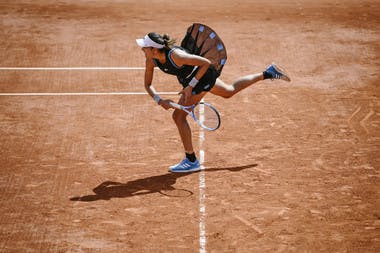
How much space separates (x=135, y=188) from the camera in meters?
8.94

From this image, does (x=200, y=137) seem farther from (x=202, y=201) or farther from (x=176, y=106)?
(x=202, y=201)

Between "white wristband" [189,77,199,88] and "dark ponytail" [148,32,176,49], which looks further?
"white wristband" [189,77,199,88]

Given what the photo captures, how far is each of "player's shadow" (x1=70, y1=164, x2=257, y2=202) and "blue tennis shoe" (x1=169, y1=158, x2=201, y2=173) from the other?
0.08m

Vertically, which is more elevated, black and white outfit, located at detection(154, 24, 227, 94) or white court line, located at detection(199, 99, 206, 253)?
black and white outfit, located at detection(154, 24, 227, 94)

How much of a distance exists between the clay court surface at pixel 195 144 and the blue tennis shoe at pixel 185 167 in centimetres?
14

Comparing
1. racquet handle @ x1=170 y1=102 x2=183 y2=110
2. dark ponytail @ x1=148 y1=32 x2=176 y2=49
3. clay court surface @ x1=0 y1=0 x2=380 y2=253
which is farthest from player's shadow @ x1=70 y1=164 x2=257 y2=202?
dark ponytail @ x1=148 y1=32 x2=176 y2=49

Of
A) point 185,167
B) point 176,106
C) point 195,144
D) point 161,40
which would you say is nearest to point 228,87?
point 195,144

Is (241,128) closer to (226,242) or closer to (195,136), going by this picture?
(195,136)

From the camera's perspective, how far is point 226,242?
7.60 meters

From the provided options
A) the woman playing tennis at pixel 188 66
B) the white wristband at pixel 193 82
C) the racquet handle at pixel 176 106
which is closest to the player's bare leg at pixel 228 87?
the woman playing tennis at pixel 188 66

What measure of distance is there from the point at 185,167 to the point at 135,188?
860 millimetres

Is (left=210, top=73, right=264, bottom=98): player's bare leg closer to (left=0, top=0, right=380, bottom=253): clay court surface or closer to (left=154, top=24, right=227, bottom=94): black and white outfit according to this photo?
(left=154, top=24, right=227, bottom=94): black and white outfit

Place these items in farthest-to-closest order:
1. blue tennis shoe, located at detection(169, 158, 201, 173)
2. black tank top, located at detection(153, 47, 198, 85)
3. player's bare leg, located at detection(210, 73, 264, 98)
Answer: player's bare leg, located at detection(210, 73, 264, 98)
blue tennis shoe, located at detection(169, 158, 201, 173)
black tank top, located at detection(153, 47, 198, 85)

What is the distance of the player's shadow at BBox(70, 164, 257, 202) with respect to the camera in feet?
28.6
